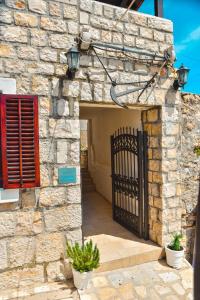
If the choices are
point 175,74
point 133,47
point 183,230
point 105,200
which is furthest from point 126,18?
point 105,200

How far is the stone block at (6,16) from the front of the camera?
2684mm

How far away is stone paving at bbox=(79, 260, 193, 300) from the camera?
2.85 m

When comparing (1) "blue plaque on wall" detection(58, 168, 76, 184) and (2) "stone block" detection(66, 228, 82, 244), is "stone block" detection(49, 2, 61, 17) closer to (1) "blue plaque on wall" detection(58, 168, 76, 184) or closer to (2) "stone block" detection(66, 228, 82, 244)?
(1) "blue plaque on wall" detection(58, 168, 76, 184)

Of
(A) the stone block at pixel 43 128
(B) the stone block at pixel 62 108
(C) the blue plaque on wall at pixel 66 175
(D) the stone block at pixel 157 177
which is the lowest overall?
(D) the stone block at pixel 157 177

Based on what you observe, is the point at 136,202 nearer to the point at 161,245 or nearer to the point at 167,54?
the point at 161,245

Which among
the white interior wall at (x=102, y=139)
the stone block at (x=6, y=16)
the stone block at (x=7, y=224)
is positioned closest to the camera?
the stone block at (x=6, y=16)

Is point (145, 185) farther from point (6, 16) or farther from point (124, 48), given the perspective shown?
point (6, 16)

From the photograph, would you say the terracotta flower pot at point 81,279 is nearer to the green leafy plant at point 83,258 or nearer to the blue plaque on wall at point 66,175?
the green leafy plant at point 83,258

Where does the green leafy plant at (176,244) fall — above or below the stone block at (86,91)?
below

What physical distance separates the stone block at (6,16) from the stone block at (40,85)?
740 mm

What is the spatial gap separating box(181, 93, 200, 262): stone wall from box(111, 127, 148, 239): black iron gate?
0.74 metres

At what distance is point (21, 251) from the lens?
2.88 m

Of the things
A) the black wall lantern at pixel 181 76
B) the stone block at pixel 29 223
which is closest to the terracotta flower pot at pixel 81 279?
the stone block at pixel 29 223

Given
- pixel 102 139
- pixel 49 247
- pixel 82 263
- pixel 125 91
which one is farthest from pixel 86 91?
pixel 102 139
